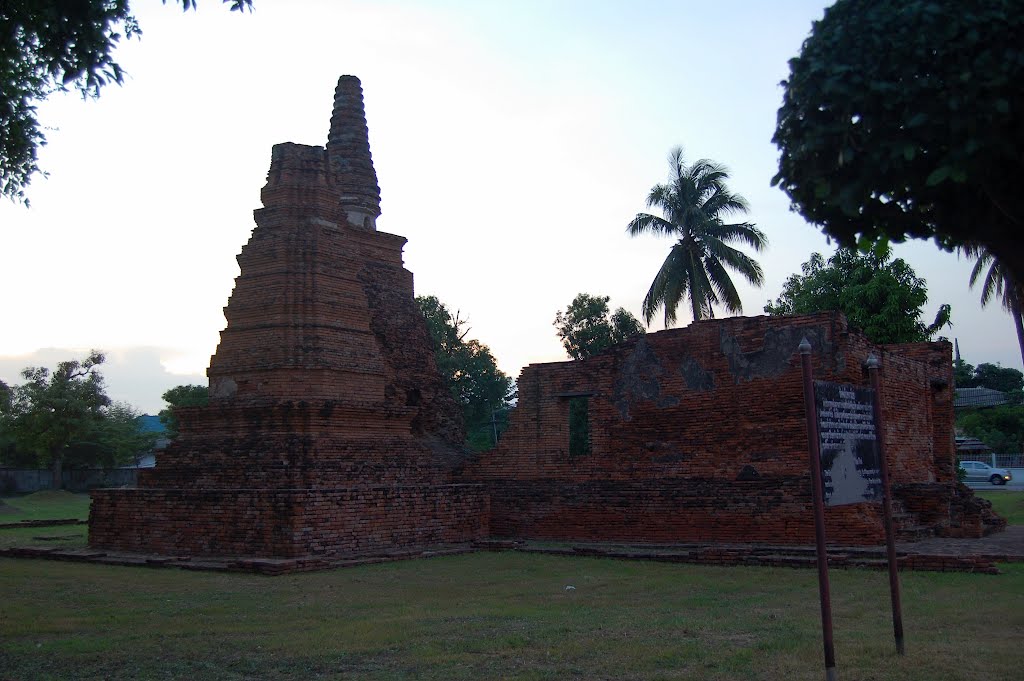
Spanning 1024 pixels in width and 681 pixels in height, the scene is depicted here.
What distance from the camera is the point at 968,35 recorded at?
4.54 meters

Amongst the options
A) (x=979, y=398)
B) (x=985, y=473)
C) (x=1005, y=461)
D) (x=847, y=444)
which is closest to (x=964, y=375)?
(x=979, y=398)

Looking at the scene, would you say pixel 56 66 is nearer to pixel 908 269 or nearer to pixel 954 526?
pixel 954 526

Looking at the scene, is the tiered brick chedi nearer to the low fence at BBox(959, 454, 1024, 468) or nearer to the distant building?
the low fence at BBox(959, 454, 1024, 468)

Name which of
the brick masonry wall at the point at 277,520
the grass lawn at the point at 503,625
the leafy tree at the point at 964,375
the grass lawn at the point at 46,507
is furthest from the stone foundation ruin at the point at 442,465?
the leafy tree at the point at 964,375

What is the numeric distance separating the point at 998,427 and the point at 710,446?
34537mm

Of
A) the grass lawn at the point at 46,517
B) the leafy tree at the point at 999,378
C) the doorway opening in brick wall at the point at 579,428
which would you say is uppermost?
the leafy tree at the point at 999,378

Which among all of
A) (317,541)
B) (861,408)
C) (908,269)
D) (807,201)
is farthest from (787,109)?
(908,269)

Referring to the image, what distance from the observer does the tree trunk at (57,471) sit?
4119cm

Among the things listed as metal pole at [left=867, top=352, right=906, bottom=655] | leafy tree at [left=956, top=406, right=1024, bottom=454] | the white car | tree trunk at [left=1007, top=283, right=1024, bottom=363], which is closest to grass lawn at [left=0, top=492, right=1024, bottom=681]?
metal pole at [left=867, top=352, right=906, bottom=655]

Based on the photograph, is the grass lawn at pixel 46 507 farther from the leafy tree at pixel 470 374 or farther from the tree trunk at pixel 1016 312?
the tree trunk at pixel 1016 312

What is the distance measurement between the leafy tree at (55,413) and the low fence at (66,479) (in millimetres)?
799

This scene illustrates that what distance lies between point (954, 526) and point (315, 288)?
10.7 meters

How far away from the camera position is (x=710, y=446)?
Answer: 51.4 feet

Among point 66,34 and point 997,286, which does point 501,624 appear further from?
point 997,286
